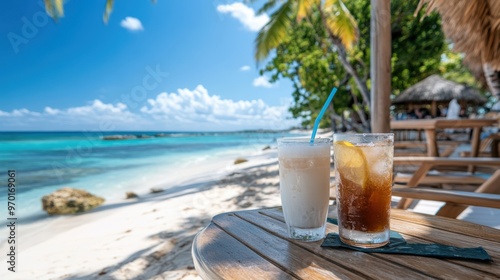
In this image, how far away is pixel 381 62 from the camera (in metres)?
2.43

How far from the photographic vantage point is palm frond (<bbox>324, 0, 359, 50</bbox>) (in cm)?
555

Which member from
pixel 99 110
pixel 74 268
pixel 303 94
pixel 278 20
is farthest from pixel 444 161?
pixel 99 110

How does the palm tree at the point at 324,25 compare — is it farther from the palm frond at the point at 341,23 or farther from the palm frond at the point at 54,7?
the palm frond at the point at 54,7

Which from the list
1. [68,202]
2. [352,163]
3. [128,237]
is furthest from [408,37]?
[352,163]

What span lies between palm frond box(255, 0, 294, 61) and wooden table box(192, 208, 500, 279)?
541 cm

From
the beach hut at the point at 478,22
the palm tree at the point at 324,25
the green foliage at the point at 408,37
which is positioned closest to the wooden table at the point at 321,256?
the beach hut at the point at 478,22

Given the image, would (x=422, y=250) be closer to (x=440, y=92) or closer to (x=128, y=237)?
(x=128, y=237)

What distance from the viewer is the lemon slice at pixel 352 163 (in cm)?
60

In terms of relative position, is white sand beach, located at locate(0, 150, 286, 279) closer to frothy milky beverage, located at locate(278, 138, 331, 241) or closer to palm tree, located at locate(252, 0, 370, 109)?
frothy milky beverage, located at locate(278, 138, 331, 241)

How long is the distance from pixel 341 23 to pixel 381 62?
3.59 m

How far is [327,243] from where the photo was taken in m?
0.63

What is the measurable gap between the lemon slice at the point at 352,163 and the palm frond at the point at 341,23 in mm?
5501

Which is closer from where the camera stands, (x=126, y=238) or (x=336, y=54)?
(x=126, y=238)

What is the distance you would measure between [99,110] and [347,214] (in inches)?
1110
